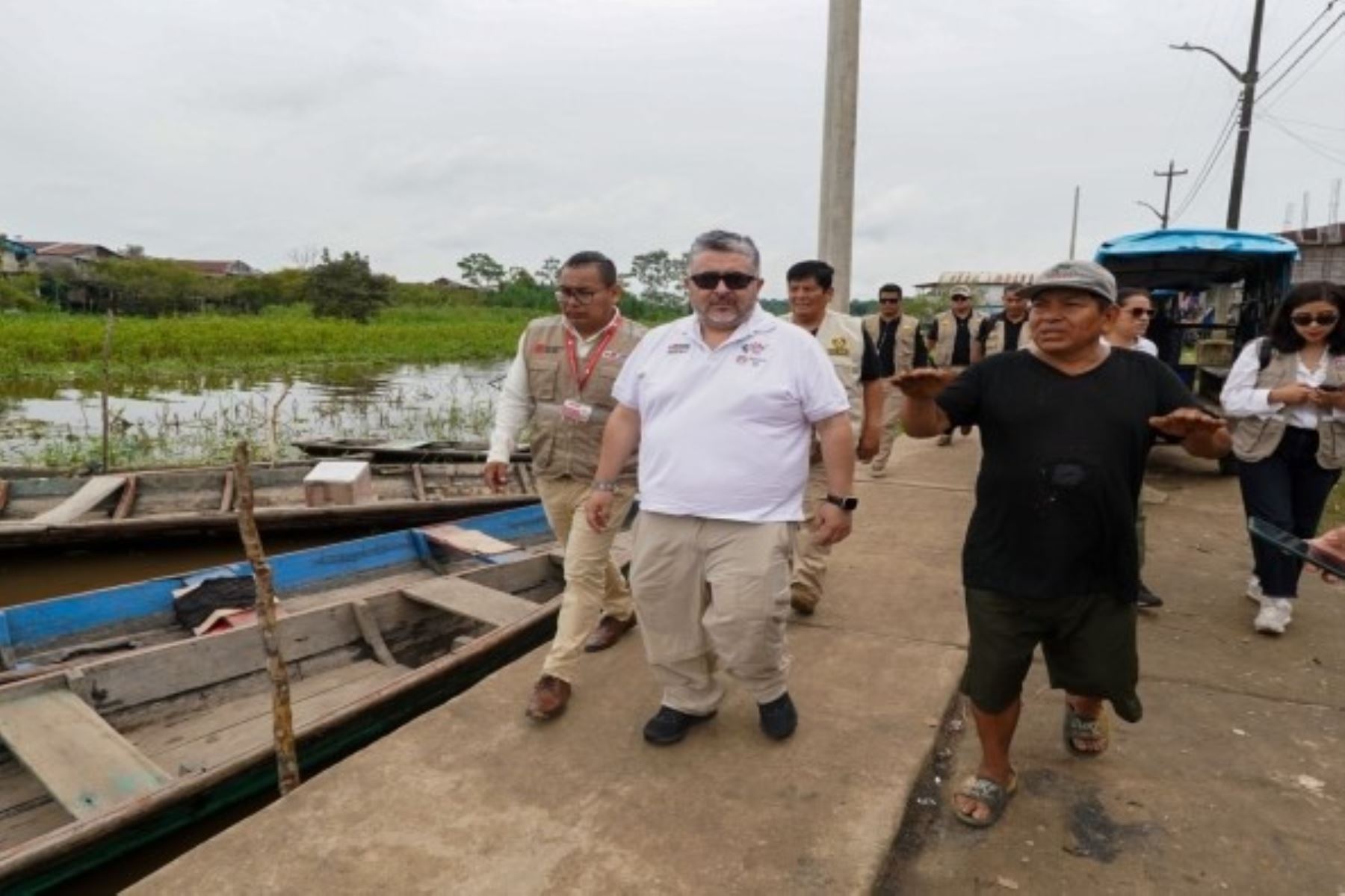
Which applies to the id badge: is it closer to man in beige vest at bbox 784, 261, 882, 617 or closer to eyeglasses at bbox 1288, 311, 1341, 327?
man in beige vest at bbox 784, 261, 882, 617

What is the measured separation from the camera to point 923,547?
5.01 meters

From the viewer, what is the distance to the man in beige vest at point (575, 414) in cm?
307

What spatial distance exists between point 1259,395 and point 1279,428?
18cm

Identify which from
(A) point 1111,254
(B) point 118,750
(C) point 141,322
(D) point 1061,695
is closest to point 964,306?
(A) point 1111,254

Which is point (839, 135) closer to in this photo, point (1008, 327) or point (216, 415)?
point (1008, 327)

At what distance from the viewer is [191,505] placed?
809cm

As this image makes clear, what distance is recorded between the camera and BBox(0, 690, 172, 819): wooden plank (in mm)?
3016

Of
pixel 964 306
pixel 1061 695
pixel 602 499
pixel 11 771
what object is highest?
pixel 964 306

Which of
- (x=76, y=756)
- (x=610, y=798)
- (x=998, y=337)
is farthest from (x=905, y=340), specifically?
(x=76, y=756)

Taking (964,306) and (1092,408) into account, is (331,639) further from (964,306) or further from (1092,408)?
(964,306)

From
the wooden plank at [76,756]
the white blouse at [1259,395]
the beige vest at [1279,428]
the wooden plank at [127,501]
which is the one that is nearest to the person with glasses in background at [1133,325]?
the white blouse at [1259,395]

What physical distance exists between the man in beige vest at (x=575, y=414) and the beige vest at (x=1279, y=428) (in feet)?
9.42

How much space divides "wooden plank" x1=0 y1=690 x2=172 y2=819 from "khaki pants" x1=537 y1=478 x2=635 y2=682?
1519 mm

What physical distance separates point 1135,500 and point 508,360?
1130 inches
